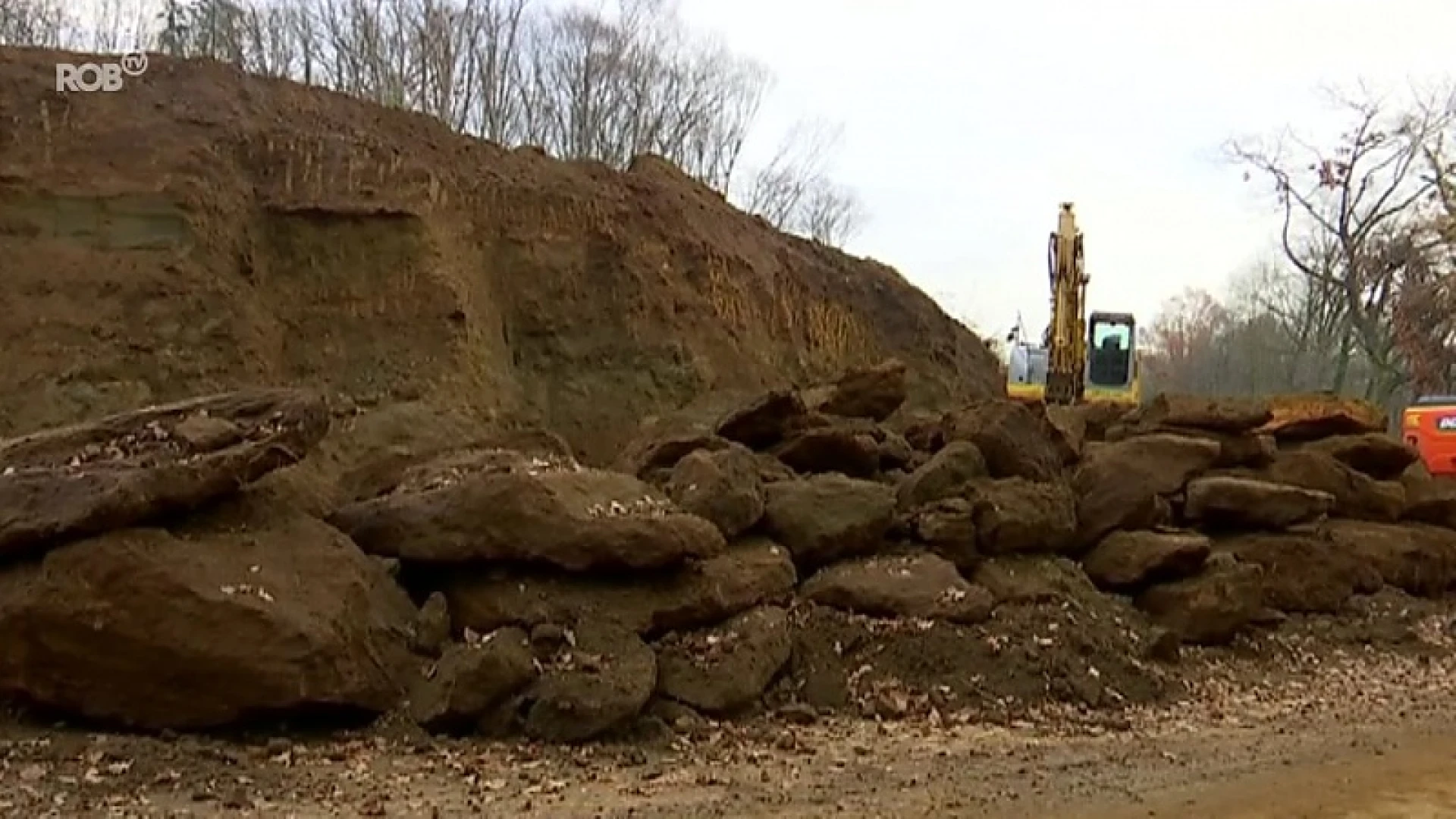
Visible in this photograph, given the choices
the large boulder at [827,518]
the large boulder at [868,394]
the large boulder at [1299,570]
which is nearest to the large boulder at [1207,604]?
the large boulder at [1299,570]

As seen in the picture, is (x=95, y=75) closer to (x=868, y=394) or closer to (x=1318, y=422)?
(x=868, y=394)

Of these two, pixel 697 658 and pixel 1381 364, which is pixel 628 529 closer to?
pixel 697 658

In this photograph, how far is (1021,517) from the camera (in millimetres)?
10836

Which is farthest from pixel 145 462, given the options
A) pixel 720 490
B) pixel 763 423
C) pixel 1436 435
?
pixel 1436 435

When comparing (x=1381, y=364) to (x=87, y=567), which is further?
(x=1381, y=364)

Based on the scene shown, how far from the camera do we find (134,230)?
1429 centimetres

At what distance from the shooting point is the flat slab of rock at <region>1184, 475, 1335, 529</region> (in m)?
12.7

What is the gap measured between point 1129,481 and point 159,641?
764 centimetres

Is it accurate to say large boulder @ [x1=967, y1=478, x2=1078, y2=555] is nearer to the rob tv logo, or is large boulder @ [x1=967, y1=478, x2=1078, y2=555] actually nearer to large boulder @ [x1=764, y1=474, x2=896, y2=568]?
large boulder @ [x1=764, y1=474, x2=896, y2=568]

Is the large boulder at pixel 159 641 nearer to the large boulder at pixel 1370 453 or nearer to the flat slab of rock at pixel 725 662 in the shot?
the flat slab of rock at pixel 725 662

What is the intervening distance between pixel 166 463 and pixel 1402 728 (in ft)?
25.1

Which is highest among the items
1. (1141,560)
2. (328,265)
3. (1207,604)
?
(328,265)

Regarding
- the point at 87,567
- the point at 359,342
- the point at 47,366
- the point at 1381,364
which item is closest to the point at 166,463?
the point at 87,567

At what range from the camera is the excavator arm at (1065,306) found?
24.4 m
